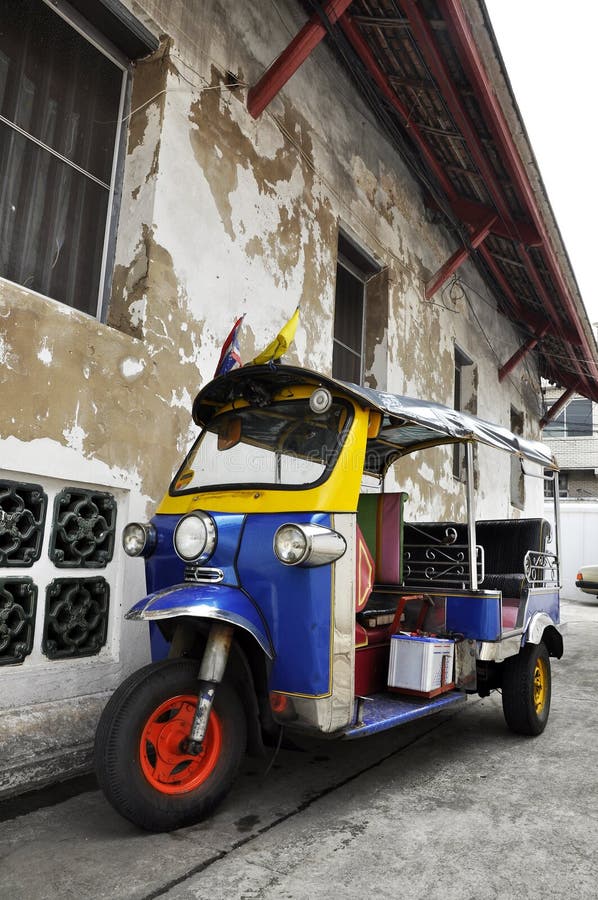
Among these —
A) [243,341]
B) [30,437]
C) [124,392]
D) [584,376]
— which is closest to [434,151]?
[243,341]

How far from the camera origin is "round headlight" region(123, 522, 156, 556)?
3441 mm

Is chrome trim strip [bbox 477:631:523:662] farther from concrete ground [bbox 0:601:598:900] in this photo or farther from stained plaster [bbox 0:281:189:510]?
stained plaster [bbox 0:281:189:510]

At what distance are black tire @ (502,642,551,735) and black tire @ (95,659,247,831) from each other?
7.48 ft

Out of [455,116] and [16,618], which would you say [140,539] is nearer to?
[16,618]

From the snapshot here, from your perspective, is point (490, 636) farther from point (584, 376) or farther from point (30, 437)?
point (584, 376)

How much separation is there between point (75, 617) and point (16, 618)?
1.26ft

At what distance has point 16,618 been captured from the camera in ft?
12.0

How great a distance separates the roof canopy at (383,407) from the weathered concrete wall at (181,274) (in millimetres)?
658

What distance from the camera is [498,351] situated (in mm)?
12883

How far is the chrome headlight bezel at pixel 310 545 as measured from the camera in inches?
116

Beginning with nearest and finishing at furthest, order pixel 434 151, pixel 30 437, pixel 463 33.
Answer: pixel 30 437
pixel 463 33
pixel 434 151

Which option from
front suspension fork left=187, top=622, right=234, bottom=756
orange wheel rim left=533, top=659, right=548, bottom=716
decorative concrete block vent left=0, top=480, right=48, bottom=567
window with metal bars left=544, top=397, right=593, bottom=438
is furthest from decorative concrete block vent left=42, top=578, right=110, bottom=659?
window with metal bars left=544, top=397, right=593, bottom=438

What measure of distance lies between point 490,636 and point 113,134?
13.9ft

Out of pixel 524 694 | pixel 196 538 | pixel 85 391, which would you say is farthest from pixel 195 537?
pixel 524 694
